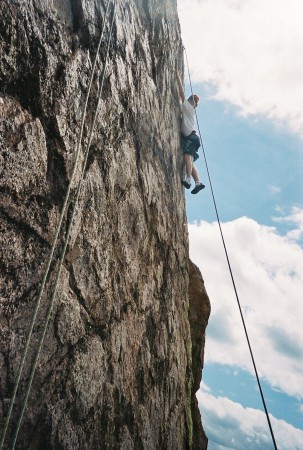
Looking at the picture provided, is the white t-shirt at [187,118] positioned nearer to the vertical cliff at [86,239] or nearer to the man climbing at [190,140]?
the man climbing at [190,140]

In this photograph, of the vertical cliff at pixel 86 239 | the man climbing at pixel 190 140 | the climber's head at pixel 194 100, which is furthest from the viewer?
the climber's head at pixel 194 100

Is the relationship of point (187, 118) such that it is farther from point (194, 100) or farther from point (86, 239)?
point (86, 239)

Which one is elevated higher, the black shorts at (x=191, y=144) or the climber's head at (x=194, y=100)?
the climber's head at (x=194, y=100)

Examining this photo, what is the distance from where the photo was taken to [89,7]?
562cm

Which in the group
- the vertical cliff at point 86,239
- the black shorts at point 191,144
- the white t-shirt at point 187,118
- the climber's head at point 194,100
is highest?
the climber's head at point 194,100

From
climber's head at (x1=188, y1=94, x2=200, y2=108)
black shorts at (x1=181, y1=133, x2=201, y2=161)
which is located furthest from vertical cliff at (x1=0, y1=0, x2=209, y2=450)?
climber's head at (x1=188, y1=94, x2=200, y2=108)

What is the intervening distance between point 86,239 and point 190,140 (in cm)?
745

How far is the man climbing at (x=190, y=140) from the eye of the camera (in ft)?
36.5

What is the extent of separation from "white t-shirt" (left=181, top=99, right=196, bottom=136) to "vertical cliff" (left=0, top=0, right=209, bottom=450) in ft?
11.1

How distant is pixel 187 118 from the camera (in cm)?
1155

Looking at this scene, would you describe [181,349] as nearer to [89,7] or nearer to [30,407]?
[30,407]

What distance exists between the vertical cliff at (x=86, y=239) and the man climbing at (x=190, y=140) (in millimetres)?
3054

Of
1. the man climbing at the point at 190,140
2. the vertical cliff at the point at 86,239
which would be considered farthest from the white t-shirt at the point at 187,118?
the vertical cliff at the point at 86,239

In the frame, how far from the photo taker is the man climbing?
438 inches
